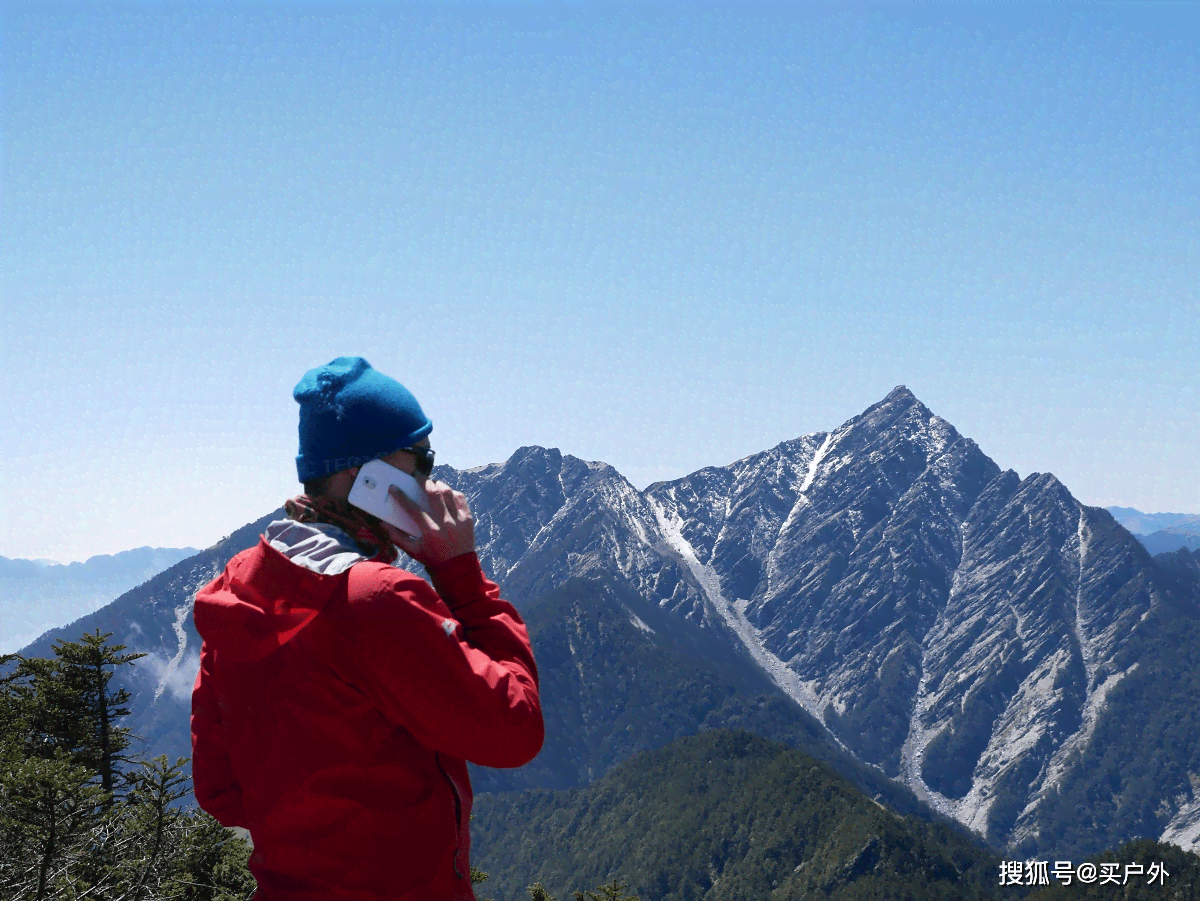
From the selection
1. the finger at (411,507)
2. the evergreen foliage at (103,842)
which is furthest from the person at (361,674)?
the evergreen foliage at (103,842)

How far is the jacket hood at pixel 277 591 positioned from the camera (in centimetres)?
327

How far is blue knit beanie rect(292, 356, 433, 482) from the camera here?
11.8 feet

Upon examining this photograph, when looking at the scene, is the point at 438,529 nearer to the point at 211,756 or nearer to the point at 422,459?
the point at 422,459

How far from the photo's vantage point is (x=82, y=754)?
89.6 ft

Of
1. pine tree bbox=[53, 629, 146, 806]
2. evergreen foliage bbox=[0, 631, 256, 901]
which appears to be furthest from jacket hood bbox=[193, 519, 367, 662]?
pine tree bbox=[53, 629, 146, 806]

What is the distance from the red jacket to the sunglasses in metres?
0.38

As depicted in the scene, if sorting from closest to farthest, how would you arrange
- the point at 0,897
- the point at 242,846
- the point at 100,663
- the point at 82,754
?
the point at 0,897
the point at 242,846
the point at 82,754
the point at 100,663

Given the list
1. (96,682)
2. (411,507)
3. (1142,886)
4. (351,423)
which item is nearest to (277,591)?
(411,507)

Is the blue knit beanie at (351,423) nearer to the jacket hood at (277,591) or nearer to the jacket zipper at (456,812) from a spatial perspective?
the jacket hood at (277,591)

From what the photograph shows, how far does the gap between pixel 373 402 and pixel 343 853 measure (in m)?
1.58

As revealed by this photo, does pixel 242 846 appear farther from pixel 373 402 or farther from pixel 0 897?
pixel 373 402

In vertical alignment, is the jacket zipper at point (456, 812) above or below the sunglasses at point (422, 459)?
below

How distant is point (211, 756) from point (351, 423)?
4.79 ft

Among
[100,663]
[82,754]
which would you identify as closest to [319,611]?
[82,754]
